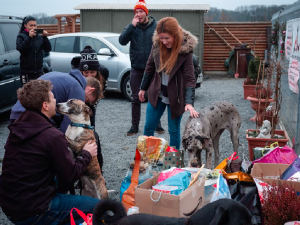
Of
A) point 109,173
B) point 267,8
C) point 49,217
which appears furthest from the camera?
point 267,8

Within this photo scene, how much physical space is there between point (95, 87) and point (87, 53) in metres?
0.86

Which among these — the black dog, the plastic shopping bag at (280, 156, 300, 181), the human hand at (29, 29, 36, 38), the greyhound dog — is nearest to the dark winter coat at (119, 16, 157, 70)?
the human hand at (29, 29, 36, 38)

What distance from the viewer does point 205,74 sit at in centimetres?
1650

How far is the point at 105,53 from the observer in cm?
974

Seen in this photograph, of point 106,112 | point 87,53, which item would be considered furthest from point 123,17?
point 87,53

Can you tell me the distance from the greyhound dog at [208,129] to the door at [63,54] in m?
6.70

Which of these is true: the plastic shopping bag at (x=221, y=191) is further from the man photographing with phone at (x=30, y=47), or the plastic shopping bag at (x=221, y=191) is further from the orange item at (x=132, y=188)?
the man photographing with phone at (x=30, y=47)

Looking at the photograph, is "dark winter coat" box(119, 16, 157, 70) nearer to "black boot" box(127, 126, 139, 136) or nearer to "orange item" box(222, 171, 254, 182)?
"black boot" box(127, 126, 139, 136)

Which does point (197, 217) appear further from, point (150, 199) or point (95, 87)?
point (95, 87)

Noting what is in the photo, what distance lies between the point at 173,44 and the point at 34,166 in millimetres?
2197

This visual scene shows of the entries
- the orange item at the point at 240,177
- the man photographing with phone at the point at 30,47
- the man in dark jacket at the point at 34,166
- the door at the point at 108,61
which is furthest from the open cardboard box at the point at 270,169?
the door at the point at 108,61

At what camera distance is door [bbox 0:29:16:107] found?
754 cm

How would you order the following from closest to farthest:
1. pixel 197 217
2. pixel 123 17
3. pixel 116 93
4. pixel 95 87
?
pixel 197 217 → pixel 95 87 → pixel 116 93 → pixel 123 17

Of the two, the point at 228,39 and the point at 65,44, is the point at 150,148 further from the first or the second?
the point at 228,39
